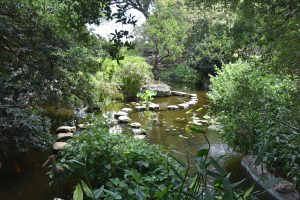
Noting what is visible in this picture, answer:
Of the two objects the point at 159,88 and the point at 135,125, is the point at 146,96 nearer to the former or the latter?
the point at 159,88

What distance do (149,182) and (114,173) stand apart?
797 millimetres

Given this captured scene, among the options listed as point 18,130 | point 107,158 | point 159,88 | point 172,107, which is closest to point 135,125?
point 172,107

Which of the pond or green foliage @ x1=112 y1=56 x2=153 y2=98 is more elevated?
green foliage @ x1=112 y1=56 x2=153 y2=98

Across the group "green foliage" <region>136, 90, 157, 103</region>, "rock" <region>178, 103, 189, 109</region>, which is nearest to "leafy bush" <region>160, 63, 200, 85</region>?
"green foliage" <region>136, 90, 157, 103</region>

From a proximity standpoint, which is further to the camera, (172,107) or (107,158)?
(172,107)

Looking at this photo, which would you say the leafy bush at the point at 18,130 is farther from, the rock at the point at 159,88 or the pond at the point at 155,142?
the rock at the point at 159,88

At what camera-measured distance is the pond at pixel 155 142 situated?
4305 mm

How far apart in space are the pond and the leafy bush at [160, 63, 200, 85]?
4531 mm

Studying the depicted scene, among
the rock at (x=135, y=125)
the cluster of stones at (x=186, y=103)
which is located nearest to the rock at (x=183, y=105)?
the cluster of stones at (x=186, y=103)

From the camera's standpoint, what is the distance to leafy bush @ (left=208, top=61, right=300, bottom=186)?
395 centimetres

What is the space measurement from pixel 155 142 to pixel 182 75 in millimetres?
10482

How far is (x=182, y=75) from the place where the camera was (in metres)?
16.9

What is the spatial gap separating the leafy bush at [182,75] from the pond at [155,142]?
4531 mm

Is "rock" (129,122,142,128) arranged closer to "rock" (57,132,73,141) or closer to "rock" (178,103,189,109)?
"rock" (57,132,73,141)
